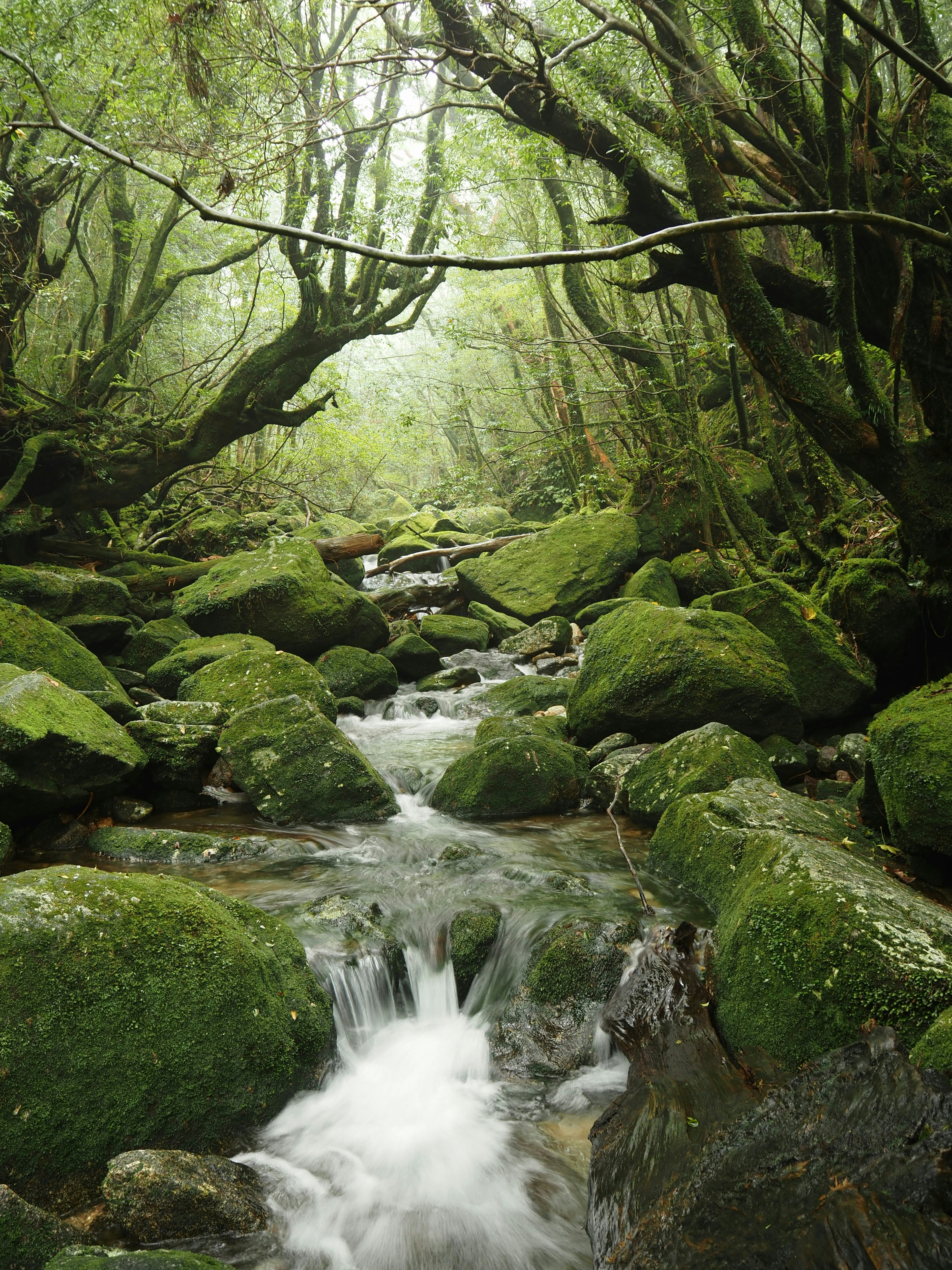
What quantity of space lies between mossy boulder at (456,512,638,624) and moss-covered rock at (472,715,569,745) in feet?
16.4

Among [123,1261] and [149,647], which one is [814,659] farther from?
[149,647]

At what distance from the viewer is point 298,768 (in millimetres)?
6074

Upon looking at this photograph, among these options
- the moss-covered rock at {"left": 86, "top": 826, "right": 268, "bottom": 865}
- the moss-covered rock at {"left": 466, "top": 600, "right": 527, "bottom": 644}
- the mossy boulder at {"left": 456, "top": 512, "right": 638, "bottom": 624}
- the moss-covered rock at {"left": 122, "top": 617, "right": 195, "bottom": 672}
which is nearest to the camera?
the moss-covered rock at {"left": 86, "top": 826, "right": 268, "bottom": 865}

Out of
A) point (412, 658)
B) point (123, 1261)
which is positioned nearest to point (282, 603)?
point (412, 658)

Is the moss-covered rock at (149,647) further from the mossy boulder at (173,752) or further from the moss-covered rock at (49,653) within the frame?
the mossy boulder at (173,752)

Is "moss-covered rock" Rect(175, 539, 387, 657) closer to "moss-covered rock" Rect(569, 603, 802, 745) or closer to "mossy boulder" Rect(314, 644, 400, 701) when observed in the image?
A: "mossy boulder" Rect(314, 644, 400, 701)

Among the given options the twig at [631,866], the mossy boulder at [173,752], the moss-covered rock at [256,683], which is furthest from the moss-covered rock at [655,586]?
the mossy boulder at [173,752]

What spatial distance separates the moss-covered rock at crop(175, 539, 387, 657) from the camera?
9758 mm

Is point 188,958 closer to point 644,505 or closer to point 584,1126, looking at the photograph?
point 584,1126

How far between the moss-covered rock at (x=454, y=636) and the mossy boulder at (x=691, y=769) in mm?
6366

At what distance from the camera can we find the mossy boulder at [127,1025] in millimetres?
2436

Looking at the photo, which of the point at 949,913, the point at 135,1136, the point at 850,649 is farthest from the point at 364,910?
the point at 850,649

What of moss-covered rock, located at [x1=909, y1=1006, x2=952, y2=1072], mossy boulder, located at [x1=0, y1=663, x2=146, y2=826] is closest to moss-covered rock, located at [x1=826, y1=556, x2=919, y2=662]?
moss-covered rock, located at [x1=909, y1=1006, x2=952, y2=1072]

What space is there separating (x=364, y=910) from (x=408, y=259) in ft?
12.1
